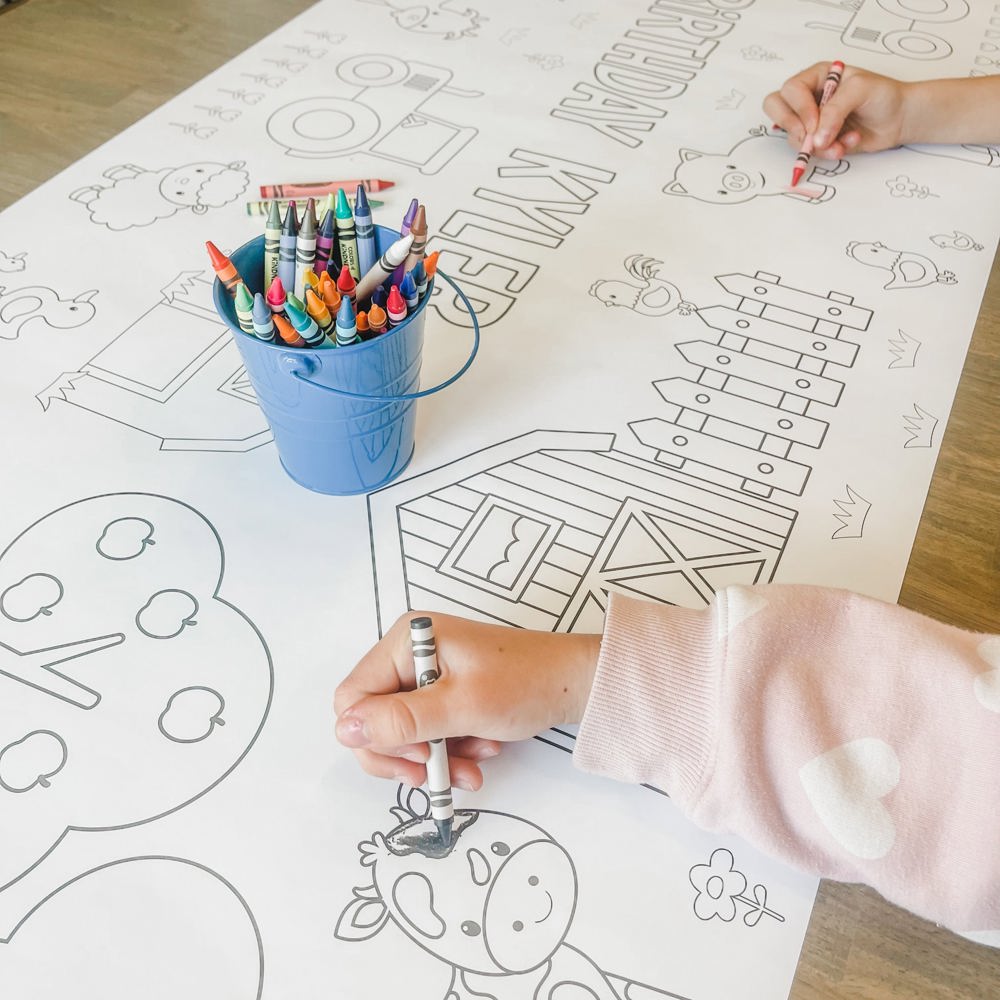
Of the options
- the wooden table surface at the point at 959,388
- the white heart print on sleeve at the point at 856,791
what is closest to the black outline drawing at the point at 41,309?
the wooden table surface at the point at 959,388

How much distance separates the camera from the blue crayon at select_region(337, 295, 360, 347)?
54 centimetres

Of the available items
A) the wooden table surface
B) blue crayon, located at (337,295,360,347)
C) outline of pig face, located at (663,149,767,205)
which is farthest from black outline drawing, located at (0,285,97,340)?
outline of pig face, located at (663,149,767,205)

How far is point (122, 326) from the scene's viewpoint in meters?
0.80

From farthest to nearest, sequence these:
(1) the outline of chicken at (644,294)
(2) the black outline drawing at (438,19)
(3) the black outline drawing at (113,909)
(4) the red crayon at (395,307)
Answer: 1. (2) the black outline drawing at (438,19)
2. (1) the outline of chicken at (644,294)
3. (4) the red crayon at (395,307)
4. (3) the black outline drawing at (113,909)

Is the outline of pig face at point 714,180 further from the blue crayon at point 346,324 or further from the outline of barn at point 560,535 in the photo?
the blue crayon at point 346,324

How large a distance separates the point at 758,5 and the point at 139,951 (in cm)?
136

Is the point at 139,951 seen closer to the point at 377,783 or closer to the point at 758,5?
the point at 377,783

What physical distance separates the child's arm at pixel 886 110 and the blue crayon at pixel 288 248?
2.14 ft

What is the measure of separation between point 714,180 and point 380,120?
1.30ft

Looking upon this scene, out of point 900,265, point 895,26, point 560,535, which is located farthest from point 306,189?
point 895,26

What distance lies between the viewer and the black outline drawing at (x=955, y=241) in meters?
0.89

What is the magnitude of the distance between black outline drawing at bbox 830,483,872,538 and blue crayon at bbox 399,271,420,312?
0.34 metres

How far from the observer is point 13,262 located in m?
0.86

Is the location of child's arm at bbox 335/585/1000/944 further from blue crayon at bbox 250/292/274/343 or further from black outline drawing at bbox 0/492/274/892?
blue crayon at bbox 250/292/274/343
